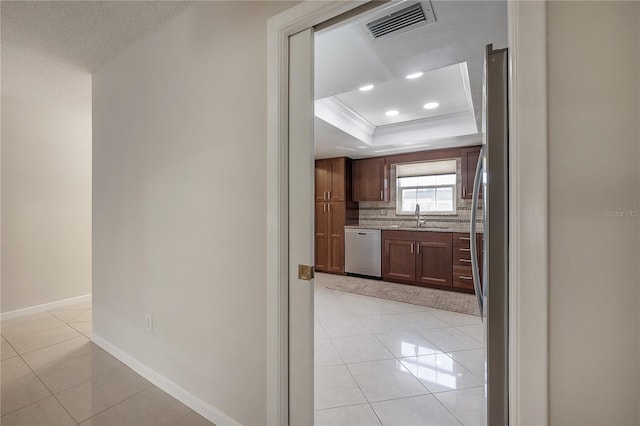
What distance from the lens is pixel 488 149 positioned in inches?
39.3

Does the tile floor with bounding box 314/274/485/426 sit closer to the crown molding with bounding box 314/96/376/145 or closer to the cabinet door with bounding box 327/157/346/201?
the crown molding with bounding box 314/96/376/145

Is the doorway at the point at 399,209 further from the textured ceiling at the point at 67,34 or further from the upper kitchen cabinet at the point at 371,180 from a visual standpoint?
the textured ceiling at the point at 67,34

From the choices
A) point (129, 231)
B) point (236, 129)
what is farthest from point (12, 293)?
point (236, 129)

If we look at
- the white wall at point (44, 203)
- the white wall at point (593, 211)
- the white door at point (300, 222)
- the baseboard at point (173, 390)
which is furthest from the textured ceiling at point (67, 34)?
the baseboard at point (173, 390)

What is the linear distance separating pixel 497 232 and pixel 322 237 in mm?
4831

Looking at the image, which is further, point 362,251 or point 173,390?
point 362,251

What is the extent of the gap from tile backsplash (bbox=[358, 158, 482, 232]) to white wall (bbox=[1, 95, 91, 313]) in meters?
4.66

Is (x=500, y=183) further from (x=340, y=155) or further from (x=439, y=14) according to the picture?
(x=340, y=155)

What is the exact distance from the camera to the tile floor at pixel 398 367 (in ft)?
5.72

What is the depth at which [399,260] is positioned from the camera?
4781mm

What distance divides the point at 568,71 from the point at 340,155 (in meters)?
4.65

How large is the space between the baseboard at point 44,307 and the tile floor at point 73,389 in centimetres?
57

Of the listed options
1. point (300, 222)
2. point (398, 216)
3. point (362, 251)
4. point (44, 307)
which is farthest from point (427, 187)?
point (44, 307)

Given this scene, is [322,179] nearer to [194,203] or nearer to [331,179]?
[331,179]
